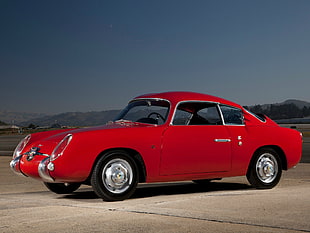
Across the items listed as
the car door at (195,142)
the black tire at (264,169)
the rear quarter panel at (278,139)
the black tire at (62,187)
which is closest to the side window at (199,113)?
the car door at (195,142)

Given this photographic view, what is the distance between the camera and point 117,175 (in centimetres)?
686

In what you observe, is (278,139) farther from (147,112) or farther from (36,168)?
(36,168)

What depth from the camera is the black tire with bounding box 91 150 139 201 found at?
677cm

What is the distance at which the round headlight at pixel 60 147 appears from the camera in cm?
670

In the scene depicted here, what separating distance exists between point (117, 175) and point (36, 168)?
1225 mm

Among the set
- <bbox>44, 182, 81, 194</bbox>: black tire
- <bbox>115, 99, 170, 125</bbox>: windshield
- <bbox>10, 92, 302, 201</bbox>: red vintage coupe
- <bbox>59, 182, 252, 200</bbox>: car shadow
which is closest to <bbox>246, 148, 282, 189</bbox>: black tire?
<bbox>10, 92, 302, 201</bbox>: red vintage coupe

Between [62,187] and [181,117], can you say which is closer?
[181,117]

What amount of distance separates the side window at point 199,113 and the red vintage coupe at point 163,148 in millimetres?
17

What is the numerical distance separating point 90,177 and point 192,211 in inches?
72.3

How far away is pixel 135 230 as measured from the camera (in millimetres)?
4730

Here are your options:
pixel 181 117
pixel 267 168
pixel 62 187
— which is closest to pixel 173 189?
pixel 181 117

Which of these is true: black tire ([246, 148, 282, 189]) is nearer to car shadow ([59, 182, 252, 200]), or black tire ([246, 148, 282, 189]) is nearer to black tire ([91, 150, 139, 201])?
car shadow ([59, 182, 252, 200])

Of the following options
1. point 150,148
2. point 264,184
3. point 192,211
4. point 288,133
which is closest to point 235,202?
point 192,211

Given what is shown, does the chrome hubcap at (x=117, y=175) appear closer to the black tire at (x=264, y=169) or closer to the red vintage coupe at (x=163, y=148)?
the red vintage coupe at (x=163, y=148)
